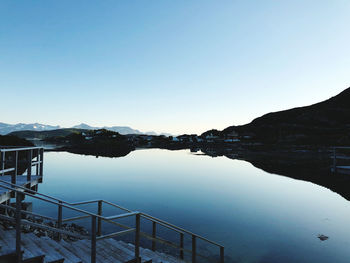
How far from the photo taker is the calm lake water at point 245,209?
13070mm

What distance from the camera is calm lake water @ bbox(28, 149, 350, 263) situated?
13.1 m

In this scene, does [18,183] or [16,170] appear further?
[18,183]

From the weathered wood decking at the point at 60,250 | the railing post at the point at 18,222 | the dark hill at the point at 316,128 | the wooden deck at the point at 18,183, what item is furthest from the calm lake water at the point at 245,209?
the dark hill at the point at 316,128

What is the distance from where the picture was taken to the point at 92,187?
1212 inches

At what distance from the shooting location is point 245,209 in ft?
70.5

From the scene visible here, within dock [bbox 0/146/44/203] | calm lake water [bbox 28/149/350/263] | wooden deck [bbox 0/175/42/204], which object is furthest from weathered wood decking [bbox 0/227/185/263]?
calm lake water [bbox 28/149/350/263]

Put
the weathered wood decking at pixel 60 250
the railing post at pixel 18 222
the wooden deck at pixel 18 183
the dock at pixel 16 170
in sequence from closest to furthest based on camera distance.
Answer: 1. the railing post at pixel 18 222
2. the weathered wood decking at pixel 60 250
3. the wooden deck at pixel 18 183
4. the dock at pixel 16 170

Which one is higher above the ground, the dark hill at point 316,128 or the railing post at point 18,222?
the dark hill at point 316,128

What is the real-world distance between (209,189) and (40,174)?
23022 millimetres

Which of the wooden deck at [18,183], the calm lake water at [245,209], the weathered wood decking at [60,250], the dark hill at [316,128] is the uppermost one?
the dark hill at [316,128]

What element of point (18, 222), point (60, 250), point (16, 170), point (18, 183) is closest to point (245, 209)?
point (18, 183)

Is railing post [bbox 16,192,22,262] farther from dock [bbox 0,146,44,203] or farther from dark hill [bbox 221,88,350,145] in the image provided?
dark hill [bbox 221,88,350,145]

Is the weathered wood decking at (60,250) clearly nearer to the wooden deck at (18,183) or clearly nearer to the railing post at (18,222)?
the railing post at (18,222)

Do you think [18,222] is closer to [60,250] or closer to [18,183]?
[60,250]
